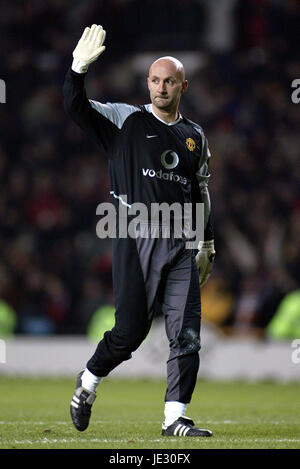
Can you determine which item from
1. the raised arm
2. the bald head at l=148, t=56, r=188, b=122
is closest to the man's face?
the bald head at l=148, t=56, r=188, b=122

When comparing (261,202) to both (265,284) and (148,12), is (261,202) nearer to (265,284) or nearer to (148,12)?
(265,284)

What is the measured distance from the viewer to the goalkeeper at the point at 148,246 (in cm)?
659

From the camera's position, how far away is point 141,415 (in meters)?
8.41

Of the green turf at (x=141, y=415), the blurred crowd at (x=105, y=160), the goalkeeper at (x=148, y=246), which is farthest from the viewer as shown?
the blurred crowd at (x=105, y=160)

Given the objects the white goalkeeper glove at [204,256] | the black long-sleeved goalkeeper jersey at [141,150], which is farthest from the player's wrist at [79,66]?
the white goalkeeper glove at [204,256]

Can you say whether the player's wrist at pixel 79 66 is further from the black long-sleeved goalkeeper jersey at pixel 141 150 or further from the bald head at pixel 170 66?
the bald head at pixel 170 66

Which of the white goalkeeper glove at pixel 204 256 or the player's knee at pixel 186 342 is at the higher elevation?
the white goalkeeper glove at pixel 204 256

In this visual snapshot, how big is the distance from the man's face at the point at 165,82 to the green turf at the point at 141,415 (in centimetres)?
217

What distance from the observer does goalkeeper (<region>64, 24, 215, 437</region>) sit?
6.59 m

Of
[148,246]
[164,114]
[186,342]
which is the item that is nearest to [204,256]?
[148,246]

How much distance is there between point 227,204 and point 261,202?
0.51m

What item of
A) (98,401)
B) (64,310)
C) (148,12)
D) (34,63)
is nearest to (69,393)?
(98,401)

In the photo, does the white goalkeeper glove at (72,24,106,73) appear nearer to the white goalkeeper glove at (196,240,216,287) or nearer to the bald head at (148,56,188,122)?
the bald head at (148,56,188,122)

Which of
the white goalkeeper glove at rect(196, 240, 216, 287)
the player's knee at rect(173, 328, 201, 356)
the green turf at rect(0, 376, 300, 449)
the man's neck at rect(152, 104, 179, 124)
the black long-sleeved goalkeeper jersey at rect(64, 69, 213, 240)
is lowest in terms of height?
the green turf at rect(0, 376, 300, 449)
